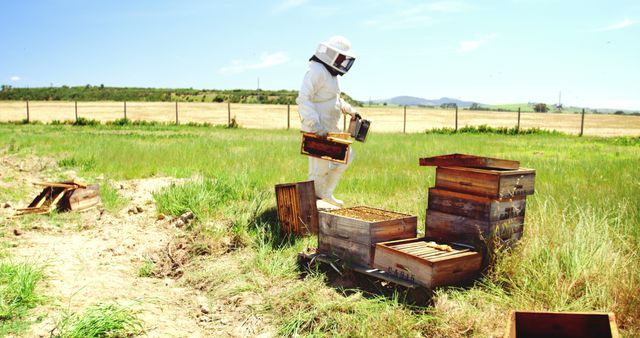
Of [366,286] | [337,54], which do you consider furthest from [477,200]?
[337,54]

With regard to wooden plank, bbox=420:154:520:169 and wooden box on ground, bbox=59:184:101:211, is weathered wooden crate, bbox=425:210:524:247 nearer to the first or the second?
wooden plank, bbox=420:154:520:169

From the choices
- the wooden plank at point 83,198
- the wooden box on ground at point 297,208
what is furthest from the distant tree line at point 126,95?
the wooden box on ground at point 297,208

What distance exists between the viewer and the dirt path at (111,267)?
4.94 m

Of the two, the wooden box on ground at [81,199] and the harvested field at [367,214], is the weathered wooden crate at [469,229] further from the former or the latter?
the wooden box on ground at [81,199]

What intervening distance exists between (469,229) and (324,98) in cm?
335

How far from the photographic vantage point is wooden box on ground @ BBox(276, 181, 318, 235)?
6977 mm

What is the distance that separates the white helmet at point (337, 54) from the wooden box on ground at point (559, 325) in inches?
187

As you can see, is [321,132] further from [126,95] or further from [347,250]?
[126,95]

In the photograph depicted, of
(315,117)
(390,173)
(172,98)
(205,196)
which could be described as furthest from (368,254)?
(172,98)

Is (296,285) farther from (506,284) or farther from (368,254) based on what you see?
(506,284)

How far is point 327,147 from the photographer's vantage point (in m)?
A: 7.47

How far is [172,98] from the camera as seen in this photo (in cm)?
7631

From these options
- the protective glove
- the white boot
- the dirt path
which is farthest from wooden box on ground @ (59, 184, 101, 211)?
the protective glove

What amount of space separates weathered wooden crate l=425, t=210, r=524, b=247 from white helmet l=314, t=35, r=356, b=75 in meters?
2.78
